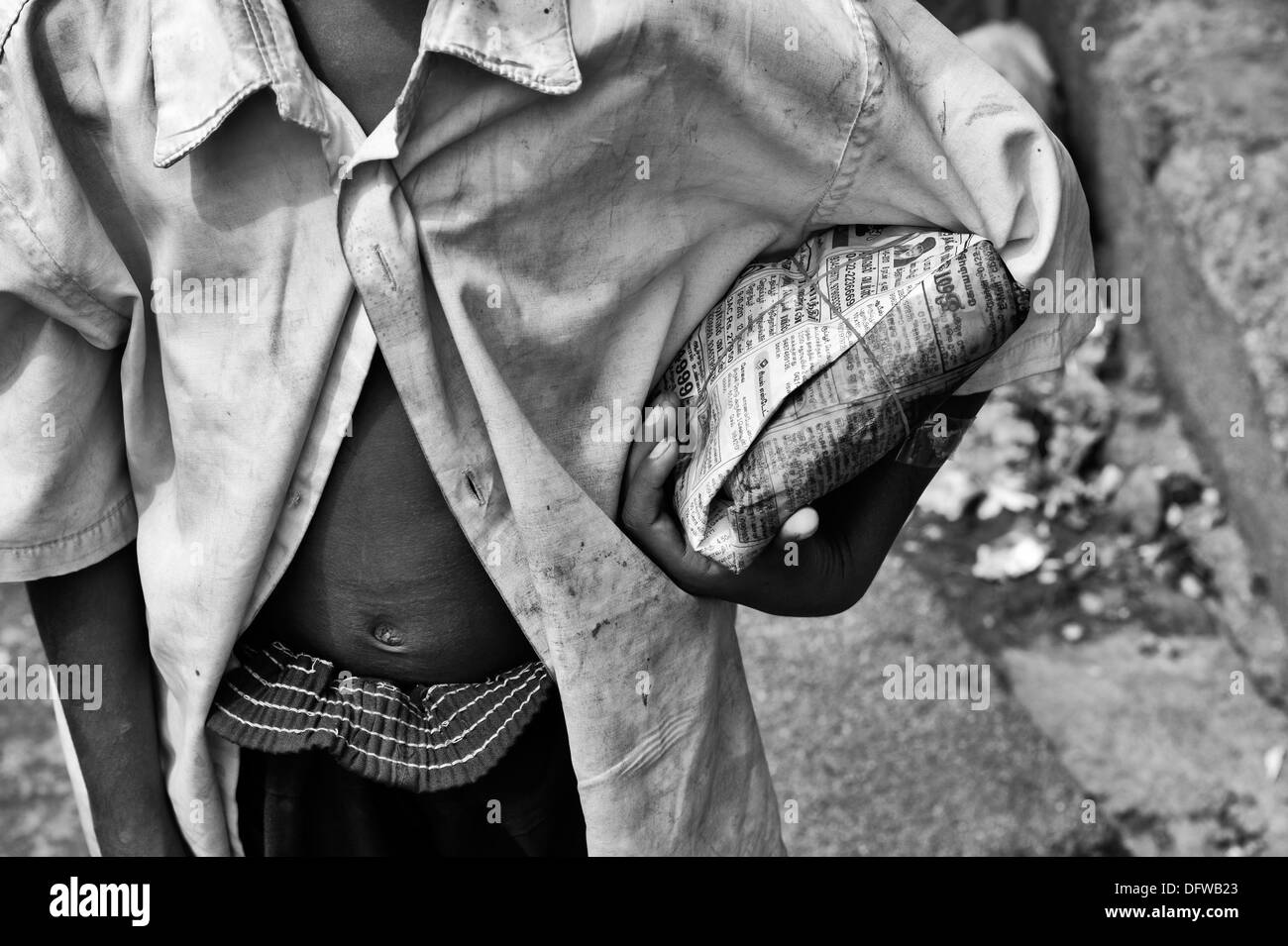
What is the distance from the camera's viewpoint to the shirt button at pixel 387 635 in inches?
55.2

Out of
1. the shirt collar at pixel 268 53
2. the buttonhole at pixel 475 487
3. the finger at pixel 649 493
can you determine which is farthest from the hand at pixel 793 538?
the shirt collar at pixel 268 53

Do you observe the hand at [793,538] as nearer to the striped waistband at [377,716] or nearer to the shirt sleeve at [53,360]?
the striped waistband at [377,716]

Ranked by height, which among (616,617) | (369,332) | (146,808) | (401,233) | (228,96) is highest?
(228,96)

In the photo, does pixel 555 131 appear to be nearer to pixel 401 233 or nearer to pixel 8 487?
pixel 401 233

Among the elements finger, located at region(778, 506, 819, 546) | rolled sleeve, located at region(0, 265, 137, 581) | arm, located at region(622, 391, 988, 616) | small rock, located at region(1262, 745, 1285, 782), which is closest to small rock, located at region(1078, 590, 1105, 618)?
small rock, located at region(1262, 745, 1285, 782)

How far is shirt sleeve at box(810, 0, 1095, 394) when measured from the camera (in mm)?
1252

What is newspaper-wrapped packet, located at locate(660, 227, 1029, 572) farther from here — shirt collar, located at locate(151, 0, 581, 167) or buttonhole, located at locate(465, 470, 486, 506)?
shirt collar, located at locate(151, 0, 581, 167)

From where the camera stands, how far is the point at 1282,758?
296 cm

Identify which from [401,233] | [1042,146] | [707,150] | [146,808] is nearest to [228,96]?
[401,233]

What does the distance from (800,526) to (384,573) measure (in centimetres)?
40

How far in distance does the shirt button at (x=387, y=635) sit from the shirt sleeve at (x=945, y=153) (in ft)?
1.89

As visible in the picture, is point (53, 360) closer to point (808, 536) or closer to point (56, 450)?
point (56, 450)
